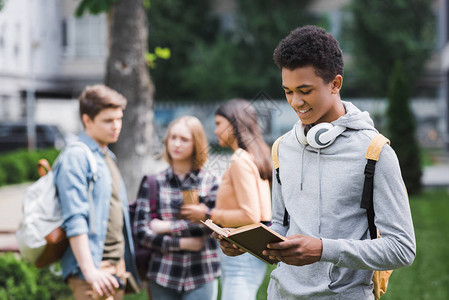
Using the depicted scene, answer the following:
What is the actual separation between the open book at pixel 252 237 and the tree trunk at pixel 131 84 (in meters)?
4.96

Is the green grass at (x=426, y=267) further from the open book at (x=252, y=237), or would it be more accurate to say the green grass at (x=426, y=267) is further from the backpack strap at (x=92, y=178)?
the open book at (x=252, y=237)

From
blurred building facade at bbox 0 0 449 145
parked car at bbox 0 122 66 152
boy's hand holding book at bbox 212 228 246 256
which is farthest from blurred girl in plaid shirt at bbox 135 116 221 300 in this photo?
blurred building facade at bbox 0 0 449 145

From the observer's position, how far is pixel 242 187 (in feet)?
10.3

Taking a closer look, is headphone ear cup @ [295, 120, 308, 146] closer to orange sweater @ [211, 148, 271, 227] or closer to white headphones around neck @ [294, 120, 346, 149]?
white headphones around neck @ [294, 120, 346, 149]

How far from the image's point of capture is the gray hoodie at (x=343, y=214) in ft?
6.15

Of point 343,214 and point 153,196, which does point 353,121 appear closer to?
point 343,214

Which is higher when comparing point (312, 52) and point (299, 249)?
point (312, 52)

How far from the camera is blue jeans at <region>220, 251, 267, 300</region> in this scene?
3.28 meters

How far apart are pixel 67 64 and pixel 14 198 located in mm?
24337

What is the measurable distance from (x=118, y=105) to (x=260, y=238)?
1770 mm

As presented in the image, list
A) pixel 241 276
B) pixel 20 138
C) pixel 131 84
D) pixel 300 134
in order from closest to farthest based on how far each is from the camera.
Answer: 1. pixel 300 134
2. pixel 241 276
3. pixel 131 84
4. pixel 20 138

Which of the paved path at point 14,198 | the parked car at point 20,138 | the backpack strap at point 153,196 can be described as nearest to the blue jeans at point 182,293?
the backpack strap at point 153,196

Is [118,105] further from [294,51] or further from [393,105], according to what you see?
[393,105]

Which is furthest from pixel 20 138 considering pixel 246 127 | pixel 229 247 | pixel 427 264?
pixel 229 247
